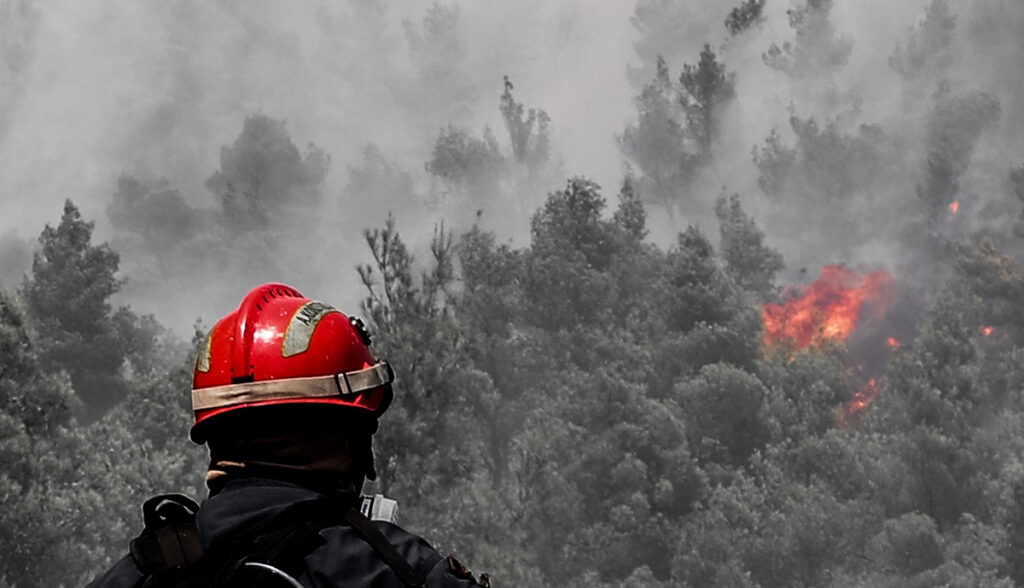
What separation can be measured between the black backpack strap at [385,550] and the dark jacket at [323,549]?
0.02 m

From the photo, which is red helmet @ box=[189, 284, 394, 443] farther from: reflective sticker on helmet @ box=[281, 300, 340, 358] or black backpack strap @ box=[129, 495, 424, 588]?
black backpack strap @ box=[129, 495, 424, 588]

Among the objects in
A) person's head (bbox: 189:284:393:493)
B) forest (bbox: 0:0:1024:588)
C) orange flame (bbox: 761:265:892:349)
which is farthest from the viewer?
orange flame (bbox: 761:265:892:349)

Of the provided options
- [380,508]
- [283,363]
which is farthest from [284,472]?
[380,508]

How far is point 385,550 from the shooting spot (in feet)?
8.17

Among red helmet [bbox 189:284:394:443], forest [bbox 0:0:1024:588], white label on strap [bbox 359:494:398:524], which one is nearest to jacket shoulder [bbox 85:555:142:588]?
red helmet [bbox 189:284:394:443]

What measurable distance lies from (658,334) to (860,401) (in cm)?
2990

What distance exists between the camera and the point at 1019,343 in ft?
241

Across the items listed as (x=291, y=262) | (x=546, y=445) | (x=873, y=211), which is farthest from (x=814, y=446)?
(x=291, y=262)

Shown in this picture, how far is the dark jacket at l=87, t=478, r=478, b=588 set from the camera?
8.02ft

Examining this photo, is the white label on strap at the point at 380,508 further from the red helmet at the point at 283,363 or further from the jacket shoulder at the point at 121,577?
the jacket shoulder at the point at 121,577

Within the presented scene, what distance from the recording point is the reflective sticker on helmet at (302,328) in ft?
9.72

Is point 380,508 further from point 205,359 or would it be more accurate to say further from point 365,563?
point 365,563

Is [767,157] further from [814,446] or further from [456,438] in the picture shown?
[456,438]

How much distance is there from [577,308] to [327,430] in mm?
60456
